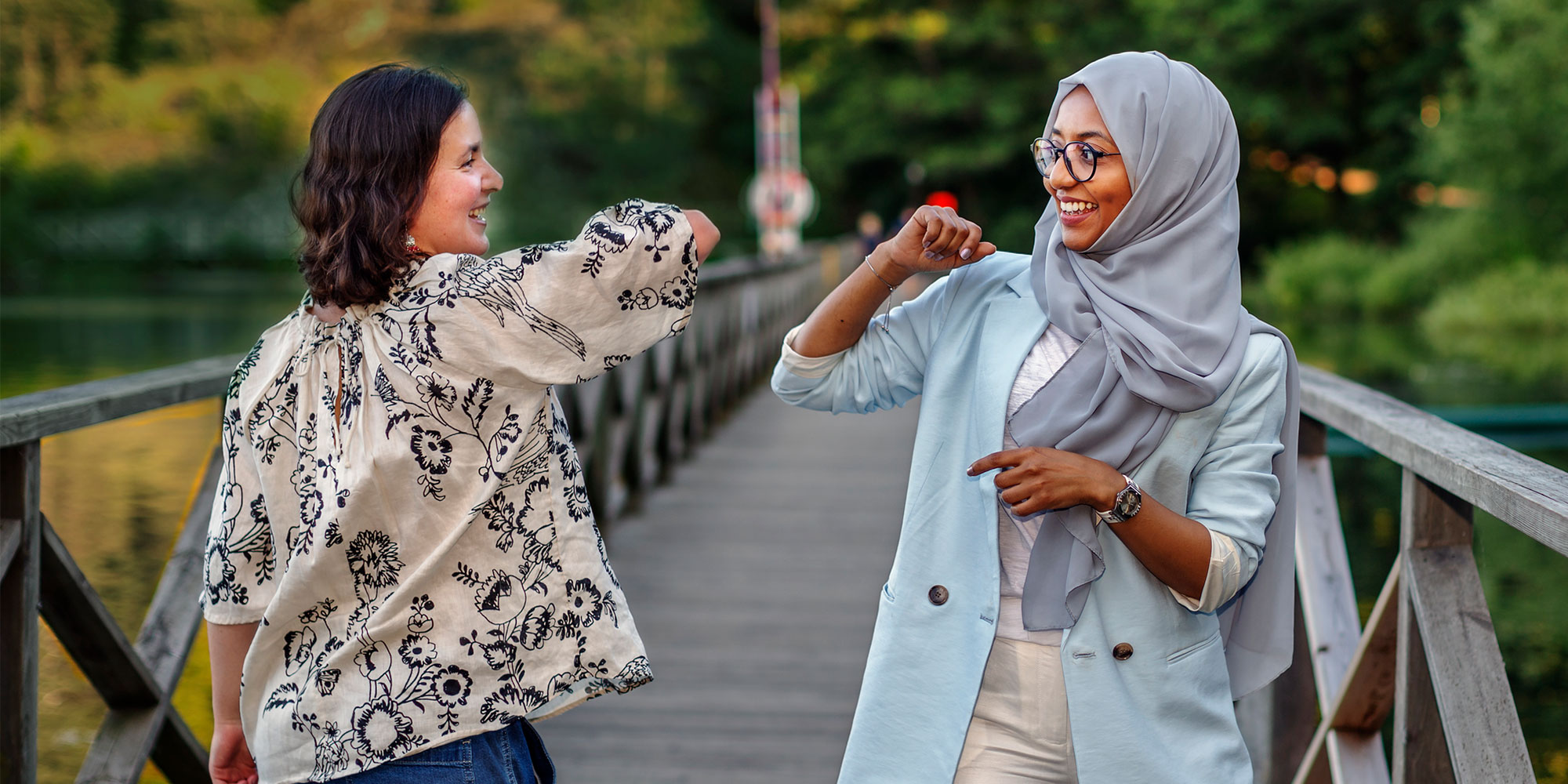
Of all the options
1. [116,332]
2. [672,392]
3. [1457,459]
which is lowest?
[116,332]

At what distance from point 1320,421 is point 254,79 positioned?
31408mm

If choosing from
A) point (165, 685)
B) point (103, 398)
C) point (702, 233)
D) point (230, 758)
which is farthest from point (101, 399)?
point (702, 233)

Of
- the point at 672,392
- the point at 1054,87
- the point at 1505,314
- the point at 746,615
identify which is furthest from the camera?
the point at 1054,87

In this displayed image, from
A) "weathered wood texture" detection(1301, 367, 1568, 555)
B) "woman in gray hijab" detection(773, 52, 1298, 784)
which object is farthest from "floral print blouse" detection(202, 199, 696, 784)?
"weathered wood texture" detection(1301, 367, 1568, 555)

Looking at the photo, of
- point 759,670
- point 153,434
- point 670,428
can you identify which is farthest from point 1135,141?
point 153,434

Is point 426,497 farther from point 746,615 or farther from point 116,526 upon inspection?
point 116,526

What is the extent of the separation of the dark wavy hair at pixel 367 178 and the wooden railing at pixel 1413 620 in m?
1.22

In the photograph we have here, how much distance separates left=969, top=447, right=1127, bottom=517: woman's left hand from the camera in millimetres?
1586

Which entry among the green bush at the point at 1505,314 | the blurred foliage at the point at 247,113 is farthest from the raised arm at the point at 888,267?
the blurred foliage at the point at 247,113

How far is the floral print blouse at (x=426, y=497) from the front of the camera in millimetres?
1545

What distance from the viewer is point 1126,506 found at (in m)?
1.60

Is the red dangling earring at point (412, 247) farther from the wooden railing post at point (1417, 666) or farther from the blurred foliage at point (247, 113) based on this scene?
the blurred foliage at point (247, 113)

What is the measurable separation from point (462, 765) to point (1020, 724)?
0.63 meters

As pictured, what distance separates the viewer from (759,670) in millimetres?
3963
